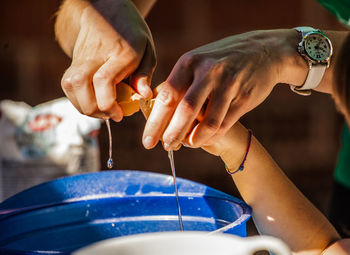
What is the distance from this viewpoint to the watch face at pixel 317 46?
93 cm

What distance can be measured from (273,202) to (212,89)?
1.32 ft

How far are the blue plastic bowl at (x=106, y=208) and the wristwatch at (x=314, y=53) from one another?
1.00ft

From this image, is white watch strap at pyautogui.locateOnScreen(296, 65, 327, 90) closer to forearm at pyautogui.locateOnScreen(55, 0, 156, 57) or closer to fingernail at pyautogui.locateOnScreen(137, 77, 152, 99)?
fingernail at pyautogui.locateOnScreen(137, 77, 152, 99)

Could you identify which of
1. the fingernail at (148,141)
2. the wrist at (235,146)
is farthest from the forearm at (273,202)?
the fingernail at (148,141)

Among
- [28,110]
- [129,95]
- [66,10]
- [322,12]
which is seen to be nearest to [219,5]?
[322,12]

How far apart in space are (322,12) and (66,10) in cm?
273

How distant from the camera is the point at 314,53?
94 cm

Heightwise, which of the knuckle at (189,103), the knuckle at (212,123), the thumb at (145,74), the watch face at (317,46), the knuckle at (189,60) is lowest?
the knuckle at (212,123)

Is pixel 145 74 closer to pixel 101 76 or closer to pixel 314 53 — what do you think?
pixel 101 76

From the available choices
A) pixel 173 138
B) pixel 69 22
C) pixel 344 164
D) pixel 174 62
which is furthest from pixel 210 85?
pixel 174 62

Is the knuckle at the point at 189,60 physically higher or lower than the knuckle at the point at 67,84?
higher

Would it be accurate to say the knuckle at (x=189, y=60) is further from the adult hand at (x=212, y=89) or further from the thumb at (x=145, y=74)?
the thumb at (x=145, y=74)

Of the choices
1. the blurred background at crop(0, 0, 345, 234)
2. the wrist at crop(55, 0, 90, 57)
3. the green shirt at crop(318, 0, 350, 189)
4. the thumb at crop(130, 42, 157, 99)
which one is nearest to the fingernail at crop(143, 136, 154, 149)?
the thumb at crop(130, 42, 157, 99)

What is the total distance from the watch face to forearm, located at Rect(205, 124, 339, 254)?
0.77ft
